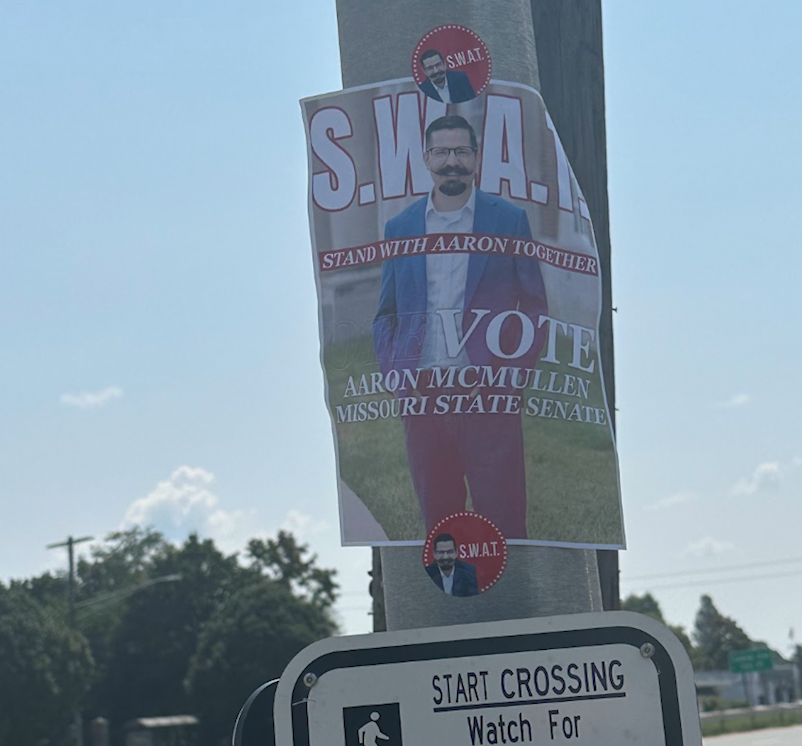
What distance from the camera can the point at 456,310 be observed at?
13.8 ft

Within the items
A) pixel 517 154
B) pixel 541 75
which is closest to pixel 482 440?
pixel 517 154

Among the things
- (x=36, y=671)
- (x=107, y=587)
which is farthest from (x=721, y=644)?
(x=36, y=671)

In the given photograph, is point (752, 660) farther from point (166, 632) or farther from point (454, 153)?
point (454, 153)

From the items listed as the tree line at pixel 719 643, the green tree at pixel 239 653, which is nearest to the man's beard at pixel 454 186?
the green tree at pixel 239 653

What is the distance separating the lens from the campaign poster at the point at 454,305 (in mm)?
4172

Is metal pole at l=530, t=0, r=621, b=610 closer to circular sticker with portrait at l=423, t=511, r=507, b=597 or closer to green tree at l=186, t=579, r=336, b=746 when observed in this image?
circular sticker with portrait at l=423, t=511, r=507, b=597

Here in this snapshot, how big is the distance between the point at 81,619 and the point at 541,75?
68.8 metres

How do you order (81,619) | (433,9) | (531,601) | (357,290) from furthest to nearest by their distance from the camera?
(81,619)
(357,290)
(433,9)
(531,601)

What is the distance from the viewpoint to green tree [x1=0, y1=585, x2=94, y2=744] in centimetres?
5278

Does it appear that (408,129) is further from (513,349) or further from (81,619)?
(81,619)

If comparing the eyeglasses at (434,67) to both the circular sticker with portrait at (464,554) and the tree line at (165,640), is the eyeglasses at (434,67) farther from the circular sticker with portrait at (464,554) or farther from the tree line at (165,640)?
the tree line at (165,640)

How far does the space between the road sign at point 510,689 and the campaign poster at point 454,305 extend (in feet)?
6.15

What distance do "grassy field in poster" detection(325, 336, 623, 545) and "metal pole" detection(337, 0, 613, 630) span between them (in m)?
0.11

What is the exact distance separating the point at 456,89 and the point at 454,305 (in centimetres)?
63
